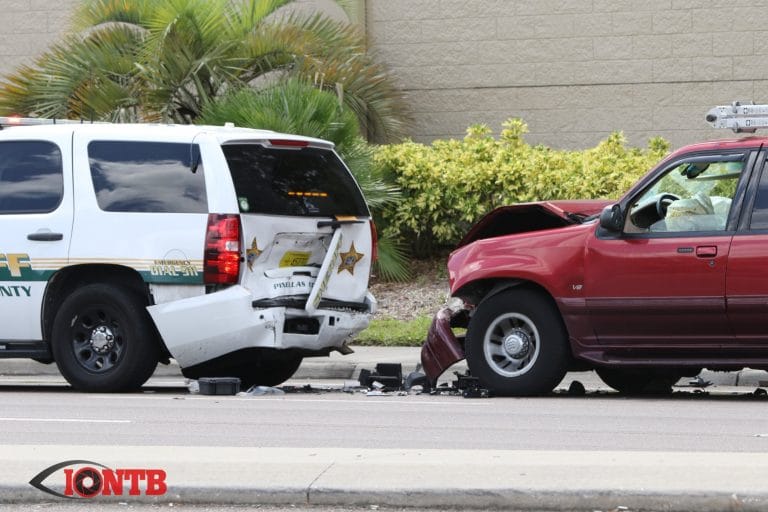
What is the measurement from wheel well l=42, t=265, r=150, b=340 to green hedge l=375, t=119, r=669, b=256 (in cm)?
725

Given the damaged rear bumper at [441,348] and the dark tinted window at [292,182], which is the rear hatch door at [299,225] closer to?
the dark tinted window at [292,182]

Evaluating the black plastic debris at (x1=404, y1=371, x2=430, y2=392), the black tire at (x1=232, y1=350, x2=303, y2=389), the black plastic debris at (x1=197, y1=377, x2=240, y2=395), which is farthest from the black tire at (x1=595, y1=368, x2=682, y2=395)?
the black plastic debris at (x1=197, y1=377, x2=240, y2=395)

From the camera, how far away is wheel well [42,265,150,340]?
1180 cm

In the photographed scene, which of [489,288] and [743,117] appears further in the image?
[489,288]

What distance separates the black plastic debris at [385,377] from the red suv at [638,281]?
2.58ft

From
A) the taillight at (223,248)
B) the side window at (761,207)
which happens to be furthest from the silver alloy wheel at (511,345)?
the taillight at (223,248)

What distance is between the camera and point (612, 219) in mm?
11000

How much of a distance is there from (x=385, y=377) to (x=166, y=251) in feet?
7.24

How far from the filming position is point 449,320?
12016 mm

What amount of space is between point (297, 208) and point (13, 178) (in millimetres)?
2275

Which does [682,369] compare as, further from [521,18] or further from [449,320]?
[521,18]

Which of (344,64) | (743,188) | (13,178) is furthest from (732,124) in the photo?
(344,64)

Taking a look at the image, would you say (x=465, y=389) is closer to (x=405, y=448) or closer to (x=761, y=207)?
(x=761, y=207)

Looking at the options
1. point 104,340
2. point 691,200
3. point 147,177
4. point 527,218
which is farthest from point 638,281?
point 104,340
